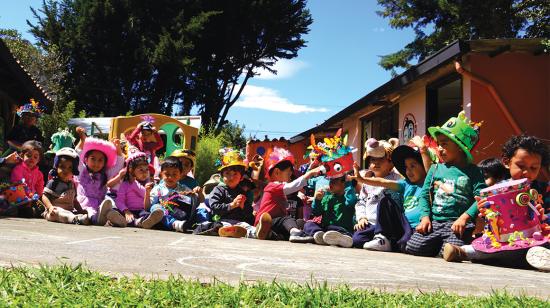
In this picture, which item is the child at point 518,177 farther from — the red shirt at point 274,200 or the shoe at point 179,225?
the shoe at point 179,225

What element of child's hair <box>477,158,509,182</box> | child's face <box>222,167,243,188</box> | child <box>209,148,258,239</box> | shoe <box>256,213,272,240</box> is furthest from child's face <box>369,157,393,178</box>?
child's face <box>222,167,243,188</box>

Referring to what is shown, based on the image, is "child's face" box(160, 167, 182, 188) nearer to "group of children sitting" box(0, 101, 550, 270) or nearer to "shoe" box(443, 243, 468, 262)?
"group of children sitting" box(0, 101, 550, 270)

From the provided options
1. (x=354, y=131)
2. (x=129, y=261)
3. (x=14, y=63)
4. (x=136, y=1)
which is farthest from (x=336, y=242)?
(x=136, y=1)

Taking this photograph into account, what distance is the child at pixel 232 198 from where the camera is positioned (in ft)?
20.1

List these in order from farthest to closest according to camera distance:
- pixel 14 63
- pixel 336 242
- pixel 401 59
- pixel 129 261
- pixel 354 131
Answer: pixel 401 59, pixel 354 131, pixel 14 63, pixel 336 242, pixel 129 261

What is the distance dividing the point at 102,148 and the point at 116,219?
113 centimetres

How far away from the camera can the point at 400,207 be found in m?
5.05

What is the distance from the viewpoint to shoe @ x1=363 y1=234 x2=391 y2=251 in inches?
193

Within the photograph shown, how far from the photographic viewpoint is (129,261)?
2.89 meters

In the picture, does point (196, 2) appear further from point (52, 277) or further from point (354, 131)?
point (52, 277)

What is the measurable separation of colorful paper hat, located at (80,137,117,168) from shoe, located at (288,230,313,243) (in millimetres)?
2710

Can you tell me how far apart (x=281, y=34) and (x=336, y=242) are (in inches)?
676

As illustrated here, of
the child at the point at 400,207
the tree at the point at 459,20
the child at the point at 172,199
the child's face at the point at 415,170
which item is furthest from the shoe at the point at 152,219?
the tree at the point at 459,20

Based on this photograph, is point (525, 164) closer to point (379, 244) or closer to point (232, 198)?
point (379, 244)
